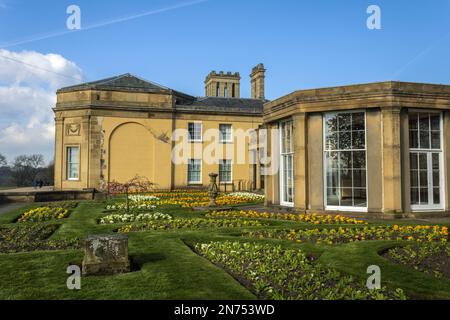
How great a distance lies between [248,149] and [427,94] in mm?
20064

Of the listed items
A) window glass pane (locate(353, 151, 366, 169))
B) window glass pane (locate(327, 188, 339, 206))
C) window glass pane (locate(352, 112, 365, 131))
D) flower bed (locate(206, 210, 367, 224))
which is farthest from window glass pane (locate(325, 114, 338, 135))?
flower bed (locate(206, 210, 367, 224))

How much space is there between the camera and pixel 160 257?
7.19 metres

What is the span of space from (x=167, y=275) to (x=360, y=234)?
5.84 m

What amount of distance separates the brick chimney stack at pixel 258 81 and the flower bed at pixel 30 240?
3181 cm

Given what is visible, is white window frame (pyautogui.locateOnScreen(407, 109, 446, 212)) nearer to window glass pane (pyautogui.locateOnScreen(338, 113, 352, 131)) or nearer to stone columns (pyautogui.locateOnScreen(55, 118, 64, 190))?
window glass pane (pyautogui.locateOnScreen(338, 113, 352, 131))

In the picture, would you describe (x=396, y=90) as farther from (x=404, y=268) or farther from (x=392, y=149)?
(x=404, y=268)

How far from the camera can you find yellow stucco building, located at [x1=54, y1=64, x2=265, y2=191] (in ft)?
93.4

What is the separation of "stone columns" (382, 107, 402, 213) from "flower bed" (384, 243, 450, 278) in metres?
4.98

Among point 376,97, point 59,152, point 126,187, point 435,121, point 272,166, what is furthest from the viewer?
point 59,152

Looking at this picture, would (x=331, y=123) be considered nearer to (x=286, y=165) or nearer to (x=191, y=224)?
(x=286, y=165)

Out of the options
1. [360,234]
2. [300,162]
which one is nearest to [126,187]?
[300,162]

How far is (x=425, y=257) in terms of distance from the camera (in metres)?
7.16
